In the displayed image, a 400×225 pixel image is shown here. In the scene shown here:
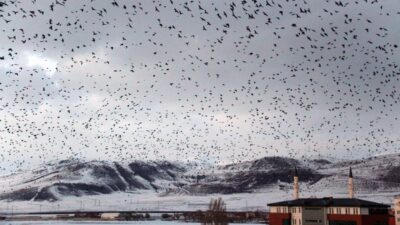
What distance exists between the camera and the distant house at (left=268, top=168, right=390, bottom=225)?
411 feet

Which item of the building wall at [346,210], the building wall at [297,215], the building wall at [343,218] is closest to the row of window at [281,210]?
the building wall at [297,215]

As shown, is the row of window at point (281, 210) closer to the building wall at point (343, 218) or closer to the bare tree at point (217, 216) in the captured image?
the building wall at point (343, 218)

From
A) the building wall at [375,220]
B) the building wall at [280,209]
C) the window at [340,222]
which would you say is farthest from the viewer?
the building wall at [280,209]

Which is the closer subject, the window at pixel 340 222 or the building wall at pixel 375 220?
the building wall at pixel 375 220

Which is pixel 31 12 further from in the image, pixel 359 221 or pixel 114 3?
pixel 359 221

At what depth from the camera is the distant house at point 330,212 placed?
12519 cm

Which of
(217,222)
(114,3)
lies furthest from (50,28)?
(217,222)

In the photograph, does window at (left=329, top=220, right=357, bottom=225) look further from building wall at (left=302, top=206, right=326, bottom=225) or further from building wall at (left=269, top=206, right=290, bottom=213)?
building wall at (left=269, top=206, right=290, bottom=213)

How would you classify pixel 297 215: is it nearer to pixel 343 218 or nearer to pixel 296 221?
pixel 296 221

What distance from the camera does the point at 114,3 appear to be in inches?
1693

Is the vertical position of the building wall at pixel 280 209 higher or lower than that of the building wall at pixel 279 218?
higher

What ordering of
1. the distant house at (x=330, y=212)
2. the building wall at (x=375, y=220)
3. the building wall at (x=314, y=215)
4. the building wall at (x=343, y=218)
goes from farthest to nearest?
1. the building wall at (x=314, y=215)
2. the distant house at (x=330, y=212)
3. the building wall at (x=375, y=220)
4. the building wall at (x=343, y=218)

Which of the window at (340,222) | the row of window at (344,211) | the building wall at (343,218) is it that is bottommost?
the window at (340,222)

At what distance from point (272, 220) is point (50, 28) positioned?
11349cm
